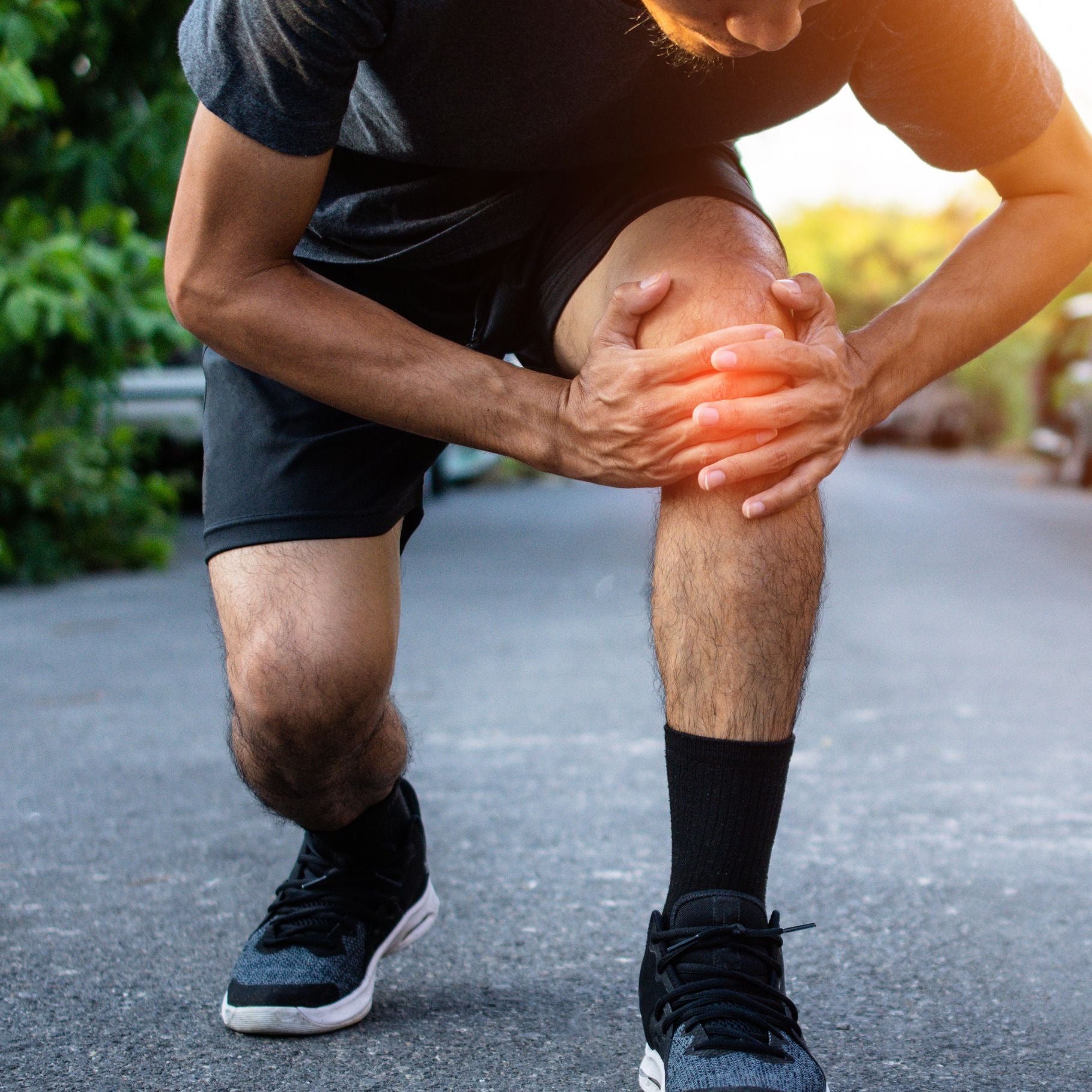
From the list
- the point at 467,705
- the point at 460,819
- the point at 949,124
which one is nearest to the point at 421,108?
the point at 949,124

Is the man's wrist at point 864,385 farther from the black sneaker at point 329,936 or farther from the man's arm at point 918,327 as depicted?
the black sneaker at point 329,936

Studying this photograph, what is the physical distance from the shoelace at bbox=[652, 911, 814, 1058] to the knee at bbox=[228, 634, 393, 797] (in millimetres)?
559

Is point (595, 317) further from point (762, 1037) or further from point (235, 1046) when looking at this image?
point (235, 1046)

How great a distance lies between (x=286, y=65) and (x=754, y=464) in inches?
26.9

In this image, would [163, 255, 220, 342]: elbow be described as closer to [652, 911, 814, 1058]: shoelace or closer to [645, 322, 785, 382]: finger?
[645, 322, 785, 382]: finger

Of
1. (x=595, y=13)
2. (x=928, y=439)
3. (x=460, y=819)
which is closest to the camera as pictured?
(x=595, y=13)

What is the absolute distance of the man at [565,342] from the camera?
1586 millimetres

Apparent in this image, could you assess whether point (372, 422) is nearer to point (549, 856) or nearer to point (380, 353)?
point (380, 353)

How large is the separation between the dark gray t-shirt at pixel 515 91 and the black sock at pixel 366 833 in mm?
801

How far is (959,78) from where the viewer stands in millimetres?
1834

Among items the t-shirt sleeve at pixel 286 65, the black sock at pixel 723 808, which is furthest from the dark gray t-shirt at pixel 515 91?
the black sock at pixel 723 808

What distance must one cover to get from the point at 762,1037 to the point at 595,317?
882mm

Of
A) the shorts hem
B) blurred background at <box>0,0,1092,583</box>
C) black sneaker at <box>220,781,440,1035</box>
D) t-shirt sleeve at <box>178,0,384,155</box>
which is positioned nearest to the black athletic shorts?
the shorts hem

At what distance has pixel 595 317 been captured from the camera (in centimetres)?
180
